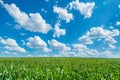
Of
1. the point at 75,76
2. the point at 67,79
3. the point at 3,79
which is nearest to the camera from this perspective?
the point at 3,79

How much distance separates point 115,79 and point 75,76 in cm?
225

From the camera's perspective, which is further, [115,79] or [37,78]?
[115,79]

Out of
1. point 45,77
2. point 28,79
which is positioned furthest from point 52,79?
point 28,79

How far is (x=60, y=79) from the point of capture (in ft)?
47.2

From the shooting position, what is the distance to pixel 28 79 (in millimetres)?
12672

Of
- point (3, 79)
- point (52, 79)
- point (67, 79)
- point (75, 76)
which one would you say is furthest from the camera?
point (75, 76)

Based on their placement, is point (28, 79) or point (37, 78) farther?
point (37, 78)

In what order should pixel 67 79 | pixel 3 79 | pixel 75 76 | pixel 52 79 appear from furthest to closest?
pixel 75 76, pixel 67 79, pixel 52 79, pixel 3 79

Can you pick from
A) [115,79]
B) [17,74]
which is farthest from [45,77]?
[115,79]

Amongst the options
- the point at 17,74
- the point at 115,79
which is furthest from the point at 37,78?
the point at 115,79

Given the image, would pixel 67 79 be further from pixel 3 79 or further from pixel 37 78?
pixel 3 79

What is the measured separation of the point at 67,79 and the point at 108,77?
3019mm

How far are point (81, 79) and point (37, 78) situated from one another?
2711mm

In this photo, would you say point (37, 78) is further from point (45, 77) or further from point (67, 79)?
point (67, 79)
